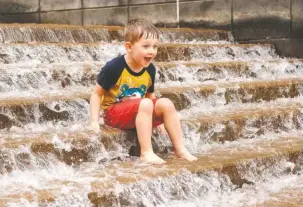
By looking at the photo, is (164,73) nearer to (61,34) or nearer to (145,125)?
(61,34)

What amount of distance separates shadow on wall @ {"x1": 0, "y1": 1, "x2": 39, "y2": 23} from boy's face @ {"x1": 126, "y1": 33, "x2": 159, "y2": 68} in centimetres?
669

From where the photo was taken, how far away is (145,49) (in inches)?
146

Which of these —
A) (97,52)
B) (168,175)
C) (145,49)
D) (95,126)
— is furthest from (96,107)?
(97,52)

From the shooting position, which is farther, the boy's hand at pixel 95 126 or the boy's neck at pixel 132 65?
the boy's neck at pixel 132 65

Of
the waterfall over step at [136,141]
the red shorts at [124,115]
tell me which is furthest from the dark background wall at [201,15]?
the red shorts at [124,115]

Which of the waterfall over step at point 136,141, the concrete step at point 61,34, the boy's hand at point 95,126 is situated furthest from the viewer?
the concrete step at point 61,34

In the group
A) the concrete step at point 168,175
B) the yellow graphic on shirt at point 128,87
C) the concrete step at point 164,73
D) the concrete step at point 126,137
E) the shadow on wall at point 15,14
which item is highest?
the shadow on wall at point 15,14

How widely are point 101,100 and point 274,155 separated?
45.5 inches

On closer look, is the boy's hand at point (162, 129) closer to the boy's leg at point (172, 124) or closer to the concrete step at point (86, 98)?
the boy's leg at point (172, 124)

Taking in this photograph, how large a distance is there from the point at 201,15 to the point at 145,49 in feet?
15.8

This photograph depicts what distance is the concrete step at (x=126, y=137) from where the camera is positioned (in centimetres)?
331

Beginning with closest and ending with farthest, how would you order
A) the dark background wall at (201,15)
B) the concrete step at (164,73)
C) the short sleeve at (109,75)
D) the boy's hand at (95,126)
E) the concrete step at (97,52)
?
the boy's hand at (95,126) < the short sleeve at (109,75) < the concrete step at (164,73) < the concrete step at (97,52) < the dark background wall at (201,15)

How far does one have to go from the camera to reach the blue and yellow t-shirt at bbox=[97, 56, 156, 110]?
3857mm

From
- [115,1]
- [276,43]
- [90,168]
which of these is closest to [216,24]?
[276,43]
